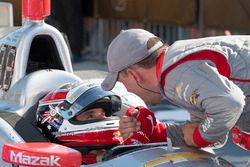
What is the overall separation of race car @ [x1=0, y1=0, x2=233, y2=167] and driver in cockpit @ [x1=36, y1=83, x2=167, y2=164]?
2.9 inches

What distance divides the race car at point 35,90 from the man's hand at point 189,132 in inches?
3.6

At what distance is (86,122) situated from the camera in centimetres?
305

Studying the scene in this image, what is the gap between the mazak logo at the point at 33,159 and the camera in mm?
2582

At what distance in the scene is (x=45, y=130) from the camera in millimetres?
3146

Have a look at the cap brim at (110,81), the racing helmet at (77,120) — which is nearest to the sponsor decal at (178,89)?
the cap brim at (110,81)

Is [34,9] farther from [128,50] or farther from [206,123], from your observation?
[206,123]

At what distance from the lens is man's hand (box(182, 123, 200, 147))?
8.67ft

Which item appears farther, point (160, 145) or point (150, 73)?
point (160, 145)

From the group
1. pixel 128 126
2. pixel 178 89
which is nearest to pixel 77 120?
pixel 128 126

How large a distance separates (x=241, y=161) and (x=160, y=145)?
1.29 m

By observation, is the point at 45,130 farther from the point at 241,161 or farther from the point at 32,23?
the point at 241,161

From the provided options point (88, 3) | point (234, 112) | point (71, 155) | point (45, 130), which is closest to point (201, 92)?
point (234, 112)

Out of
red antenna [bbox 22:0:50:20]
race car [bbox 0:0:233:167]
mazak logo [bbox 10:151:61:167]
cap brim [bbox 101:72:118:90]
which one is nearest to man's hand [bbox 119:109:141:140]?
race car [bbox 0:0:233:167]

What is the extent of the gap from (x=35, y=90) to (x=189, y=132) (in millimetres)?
927
